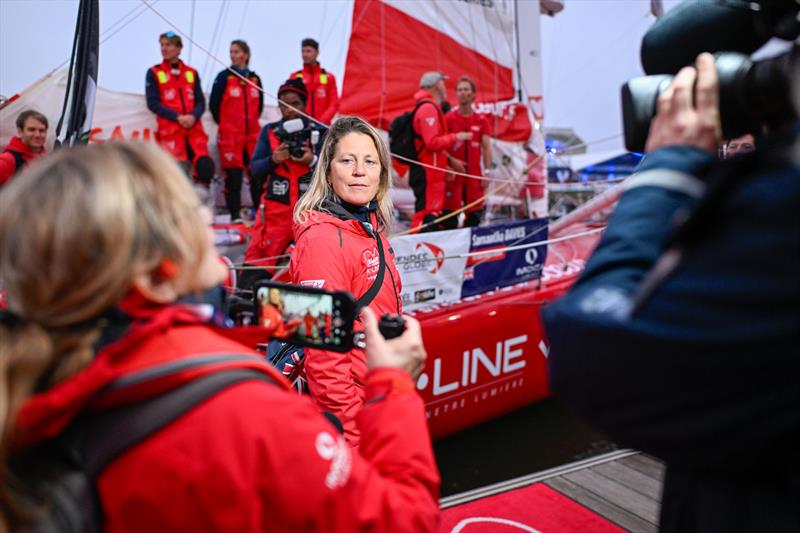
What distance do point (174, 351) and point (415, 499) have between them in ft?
1.38

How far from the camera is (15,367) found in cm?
74

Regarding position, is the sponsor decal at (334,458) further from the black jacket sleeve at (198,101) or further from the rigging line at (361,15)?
the rigging line at (361,15)

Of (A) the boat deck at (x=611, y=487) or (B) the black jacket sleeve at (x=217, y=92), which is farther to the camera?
(B) the black jacket sleeve at (x=217, y=92)

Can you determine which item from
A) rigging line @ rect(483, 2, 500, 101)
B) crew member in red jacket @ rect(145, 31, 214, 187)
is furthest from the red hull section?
rigging line @ rect(483, 2, 500, 101)

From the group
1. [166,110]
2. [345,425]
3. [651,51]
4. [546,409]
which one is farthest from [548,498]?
[166,110]

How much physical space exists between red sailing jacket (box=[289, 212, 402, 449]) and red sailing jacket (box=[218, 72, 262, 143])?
Result: 3975mm

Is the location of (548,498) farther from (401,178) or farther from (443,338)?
(401,178)

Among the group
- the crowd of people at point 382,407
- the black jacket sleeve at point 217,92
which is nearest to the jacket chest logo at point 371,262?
the crowd of people at point 382,407

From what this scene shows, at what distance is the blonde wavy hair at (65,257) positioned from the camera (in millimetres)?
746

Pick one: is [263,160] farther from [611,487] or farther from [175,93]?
[611,487]

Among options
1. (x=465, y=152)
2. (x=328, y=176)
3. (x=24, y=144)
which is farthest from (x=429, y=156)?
(x=328, y=176)

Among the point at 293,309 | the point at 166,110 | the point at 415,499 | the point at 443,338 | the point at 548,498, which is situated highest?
the point at 166,110

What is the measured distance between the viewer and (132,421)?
29.0 inches

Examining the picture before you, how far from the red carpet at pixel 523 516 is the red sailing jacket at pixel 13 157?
3739 millimetres
